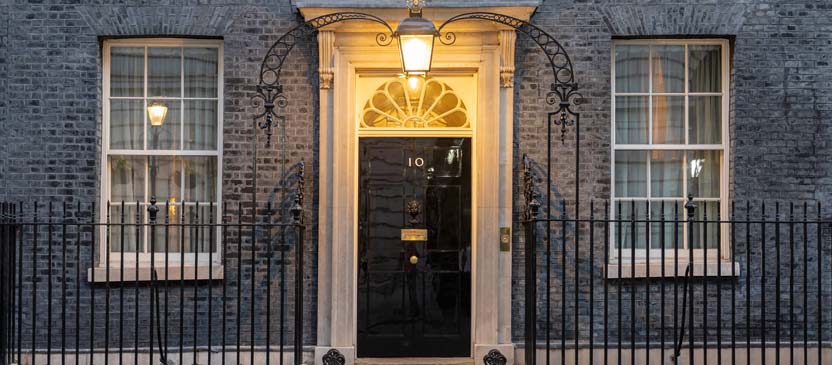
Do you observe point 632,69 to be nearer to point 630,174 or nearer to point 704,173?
point 630,174

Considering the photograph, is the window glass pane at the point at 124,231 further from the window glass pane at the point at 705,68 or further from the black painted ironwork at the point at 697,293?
the window glass pane at the point at 705,68

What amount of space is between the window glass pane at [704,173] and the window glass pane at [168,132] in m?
5.31

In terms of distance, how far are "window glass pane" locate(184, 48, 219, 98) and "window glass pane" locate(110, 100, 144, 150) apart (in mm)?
547

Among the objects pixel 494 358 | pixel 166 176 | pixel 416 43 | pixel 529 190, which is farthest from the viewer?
pixel 166 176

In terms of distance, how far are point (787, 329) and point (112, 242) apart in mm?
6870

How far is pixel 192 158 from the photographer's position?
27.8 feet

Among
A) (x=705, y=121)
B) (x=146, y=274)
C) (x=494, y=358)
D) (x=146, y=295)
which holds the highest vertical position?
(x=705, y=121)

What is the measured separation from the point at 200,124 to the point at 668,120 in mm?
4852

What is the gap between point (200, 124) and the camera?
27.8ft

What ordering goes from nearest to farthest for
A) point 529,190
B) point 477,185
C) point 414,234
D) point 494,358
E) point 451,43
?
point 529,190
point 494,358
point 451,43
point 477,185
point 414,234

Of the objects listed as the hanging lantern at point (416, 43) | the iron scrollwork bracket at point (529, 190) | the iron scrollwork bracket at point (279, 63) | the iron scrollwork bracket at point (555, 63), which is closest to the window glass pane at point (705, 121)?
the iron scrollwork bracket at point (555, 63)

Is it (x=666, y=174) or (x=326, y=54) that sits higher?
(x=326, y=54)

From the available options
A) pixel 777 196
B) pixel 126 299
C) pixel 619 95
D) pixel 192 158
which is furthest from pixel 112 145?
pixel 777 196

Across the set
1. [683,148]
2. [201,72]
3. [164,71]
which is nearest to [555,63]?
[683,148]
